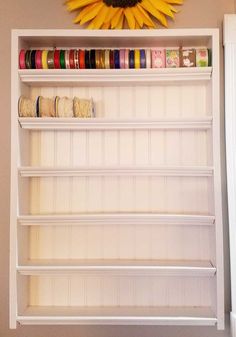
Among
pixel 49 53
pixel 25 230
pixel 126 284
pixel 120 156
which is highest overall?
pixel 49 53

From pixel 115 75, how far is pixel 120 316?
120 centimetres

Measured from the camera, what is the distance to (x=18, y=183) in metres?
1.50

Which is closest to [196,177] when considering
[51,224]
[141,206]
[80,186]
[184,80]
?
[141,206]

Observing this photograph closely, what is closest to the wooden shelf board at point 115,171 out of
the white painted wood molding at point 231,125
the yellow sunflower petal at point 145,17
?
the white painted wood molding at point 231,125

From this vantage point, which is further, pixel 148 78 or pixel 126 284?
pixel 126 284

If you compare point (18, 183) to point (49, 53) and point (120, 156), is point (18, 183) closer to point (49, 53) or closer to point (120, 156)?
point (120, 156)

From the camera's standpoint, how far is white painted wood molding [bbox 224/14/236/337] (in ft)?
4.93

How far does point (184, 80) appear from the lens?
153cm

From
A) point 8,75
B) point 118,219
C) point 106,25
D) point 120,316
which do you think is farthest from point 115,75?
point 120,316

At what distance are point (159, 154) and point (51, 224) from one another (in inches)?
26.7

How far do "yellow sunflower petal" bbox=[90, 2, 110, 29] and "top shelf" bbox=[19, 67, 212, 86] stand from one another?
273mm

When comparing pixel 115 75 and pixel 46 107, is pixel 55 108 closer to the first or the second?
pixel 46 107

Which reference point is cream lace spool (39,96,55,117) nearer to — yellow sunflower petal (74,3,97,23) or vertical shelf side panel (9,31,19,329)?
vertical shelf side panel (9,31,19,329)

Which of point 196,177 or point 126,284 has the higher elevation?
point 196,177
